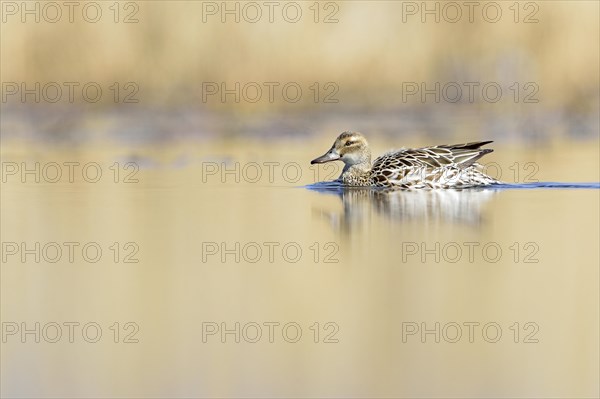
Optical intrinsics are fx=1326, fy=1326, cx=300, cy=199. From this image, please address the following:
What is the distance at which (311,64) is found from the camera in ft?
53.4

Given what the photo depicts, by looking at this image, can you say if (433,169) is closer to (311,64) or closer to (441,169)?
(441,169)

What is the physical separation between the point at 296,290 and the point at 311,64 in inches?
372

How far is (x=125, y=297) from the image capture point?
274 inches

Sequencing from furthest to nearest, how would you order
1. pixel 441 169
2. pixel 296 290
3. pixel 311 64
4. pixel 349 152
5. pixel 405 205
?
pixel 311 64 < pixel 349 152 < pixel 441 169 < pixel 405 205 < pixel 296 290

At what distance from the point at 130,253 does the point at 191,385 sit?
2944mm

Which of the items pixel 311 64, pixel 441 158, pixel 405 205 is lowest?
pixel 405 205

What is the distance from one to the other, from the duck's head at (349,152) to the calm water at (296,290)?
0.38 metres

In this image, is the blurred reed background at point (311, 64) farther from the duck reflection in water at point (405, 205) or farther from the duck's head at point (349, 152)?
the duck reflection in water at point (405, 205)

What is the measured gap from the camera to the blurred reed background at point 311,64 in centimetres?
1580

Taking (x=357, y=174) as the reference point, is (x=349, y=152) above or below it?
above

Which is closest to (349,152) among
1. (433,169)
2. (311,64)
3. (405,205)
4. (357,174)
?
(357,174)

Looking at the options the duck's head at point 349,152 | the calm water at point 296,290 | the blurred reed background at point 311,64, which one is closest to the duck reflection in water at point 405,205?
the calm water at point 296,290

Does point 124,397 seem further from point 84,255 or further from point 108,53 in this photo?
point 108,53

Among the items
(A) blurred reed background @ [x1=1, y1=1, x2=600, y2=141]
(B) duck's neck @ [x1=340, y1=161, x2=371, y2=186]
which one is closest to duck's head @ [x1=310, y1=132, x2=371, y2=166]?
(B) duck's neck @ [x1=340, y1=161, x2=371, y2=186]
